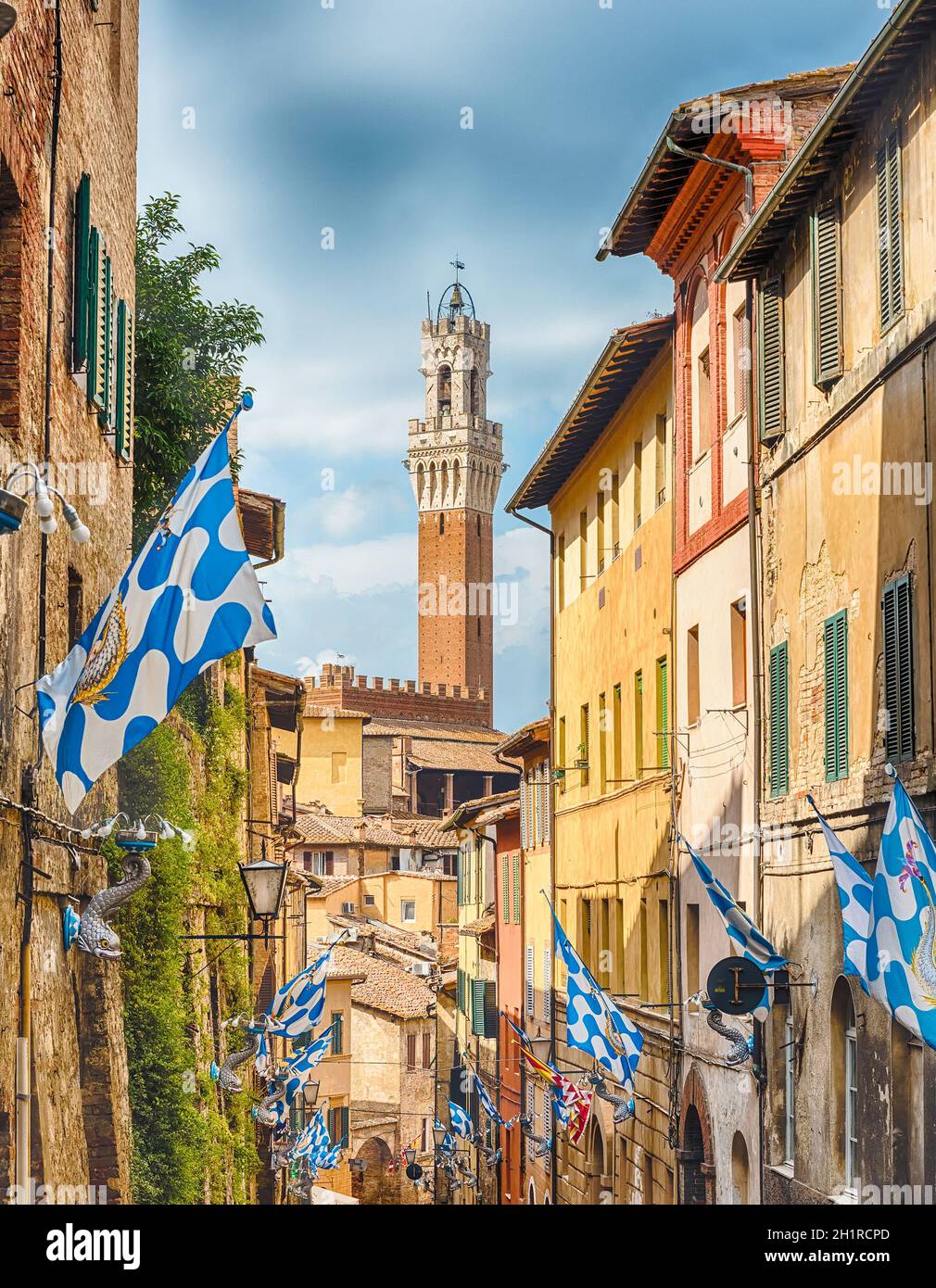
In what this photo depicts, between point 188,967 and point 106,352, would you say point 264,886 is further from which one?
point 106,352

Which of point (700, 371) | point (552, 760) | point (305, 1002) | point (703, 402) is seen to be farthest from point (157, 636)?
point (552, 760)

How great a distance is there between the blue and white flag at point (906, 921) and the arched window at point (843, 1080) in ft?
Result: 17.3

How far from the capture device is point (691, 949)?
73.3ft

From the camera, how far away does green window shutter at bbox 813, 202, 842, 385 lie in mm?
16203

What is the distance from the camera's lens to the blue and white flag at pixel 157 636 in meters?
9.40

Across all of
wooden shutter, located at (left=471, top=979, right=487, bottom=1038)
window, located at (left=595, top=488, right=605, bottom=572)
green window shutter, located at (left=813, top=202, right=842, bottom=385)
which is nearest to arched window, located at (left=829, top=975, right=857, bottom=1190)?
green window shutter, located at (left=813, top=202, right=842, bottom=385)

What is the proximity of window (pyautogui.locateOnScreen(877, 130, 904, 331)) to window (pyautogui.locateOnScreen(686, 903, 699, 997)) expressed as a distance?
9598mm

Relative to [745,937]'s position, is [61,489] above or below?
above

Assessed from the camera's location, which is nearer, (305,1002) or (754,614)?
(754,614)

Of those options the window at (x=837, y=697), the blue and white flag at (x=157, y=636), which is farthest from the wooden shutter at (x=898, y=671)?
the blue and white flag at (x=157, y=636)

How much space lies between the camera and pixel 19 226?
11.5 meters

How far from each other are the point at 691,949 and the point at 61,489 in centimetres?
1210

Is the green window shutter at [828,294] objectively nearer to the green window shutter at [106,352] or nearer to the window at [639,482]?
the green window shutter at [106,352]
